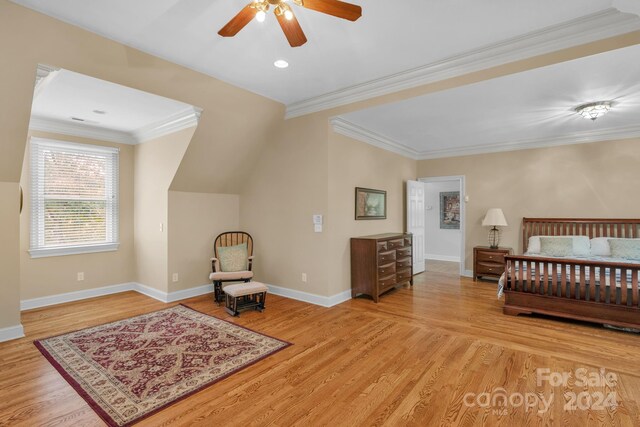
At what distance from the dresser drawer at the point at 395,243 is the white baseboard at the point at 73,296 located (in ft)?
14.1

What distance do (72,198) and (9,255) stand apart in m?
1.61

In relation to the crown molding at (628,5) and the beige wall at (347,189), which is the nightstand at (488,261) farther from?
the crown molding at (628,5)

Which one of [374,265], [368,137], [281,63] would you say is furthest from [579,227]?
[281,63]

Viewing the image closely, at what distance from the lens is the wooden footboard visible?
338 cm

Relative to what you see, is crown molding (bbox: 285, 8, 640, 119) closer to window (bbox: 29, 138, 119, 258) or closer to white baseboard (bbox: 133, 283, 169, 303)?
white baseboard (bbox: 133, 283, 169, 303)

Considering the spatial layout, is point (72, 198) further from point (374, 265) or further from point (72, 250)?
point (374, 265)

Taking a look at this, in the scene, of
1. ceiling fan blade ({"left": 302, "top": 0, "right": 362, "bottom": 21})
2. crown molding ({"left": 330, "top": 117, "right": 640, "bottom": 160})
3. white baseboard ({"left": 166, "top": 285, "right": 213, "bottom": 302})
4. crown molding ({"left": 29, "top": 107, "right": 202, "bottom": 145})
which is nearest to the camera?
ceiling fan blade ({"left": 302, "top": 0, "right": 362, "bottom": 21})

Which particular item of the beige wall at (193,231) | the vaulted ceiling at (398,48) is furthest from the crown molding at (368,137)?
the beige wall at (193,231)

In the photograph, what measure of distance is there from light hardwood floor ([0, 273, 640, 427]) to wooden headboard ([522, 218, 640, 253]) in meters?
2.32

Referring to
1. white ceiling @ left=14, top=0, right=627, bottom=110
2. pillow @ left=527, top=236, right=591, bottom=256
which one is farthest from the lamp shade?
white ceiling @ left=14, top=0, right=627, bottom=110

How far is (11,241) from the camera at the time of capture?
10.8 ft

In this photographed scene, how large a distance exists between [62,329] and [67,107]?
8.75ft

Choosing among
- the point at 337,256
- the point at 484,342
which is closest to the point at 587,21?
the point at 484,342

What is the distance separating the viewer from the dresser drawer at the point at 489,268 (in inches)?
220
